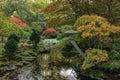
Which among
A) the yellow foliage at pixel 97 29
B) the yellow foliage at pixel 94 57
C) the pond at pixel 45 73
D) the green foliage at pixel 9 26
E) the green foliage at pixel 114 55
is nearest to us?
the yellow foliage at pixel 94 57

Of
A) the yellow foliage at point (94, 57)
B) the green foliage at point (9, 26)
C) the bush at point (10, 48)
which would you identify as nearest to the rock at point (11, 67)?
the bush at point (10, 48)

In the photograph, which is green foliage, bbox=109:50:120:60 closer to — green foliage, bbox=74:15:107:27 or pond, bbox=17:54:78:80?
green foliage, bbox=74:15:107:27

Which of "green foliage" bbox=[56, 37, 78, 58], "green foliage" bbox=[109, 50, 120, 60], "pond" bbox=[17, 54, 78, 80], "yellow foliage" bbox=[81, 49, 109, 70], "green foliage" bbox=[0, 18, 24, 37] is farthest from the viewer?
"green foliage" bbox=[56, 37, 78, 58]

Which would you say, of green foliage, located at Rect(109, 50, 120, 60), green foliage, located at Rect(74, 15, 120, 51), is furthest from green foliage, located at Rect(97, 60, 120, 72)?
green foliage, located at Rect(74, 15, 120, 51)

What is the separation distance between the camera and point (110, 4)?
1342cm

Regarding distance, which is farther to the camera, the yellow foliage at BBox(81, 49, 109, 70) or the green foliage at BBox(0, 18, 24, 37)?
the green foliage at BBox(0, 18, 24, 37)

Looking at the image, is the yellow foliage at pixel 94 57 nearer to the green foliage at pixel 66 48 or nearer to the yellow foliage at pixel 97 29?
the yellow foliage at pixel 97 29

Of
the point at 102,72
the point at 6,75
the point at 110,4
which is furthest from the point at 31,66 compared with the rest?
the point at 110,4

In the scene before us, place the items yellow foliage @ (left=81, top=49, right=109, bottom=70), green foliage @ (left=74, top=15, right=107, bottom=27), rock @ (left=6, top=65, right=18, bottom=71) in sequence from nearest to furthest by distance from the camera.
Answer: yellow foliage @ (left=81, top=49, right=109, bottom=70) → green foliage @ (left=74, top=15, right=107, bottom=27) → rock @ (left=6, top=65, right=18, bottom=71)

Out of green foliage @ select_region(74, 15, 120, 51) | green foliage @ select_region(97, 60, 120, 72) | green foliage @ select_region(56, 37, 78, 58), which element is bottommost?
green foliage @ select_region(56, 37, 78, 58)

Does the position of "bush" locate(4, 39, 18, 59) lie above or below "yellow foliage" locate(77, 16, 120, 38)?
below

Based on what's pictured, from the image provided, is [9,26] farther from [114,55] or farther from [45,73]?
[114,55]

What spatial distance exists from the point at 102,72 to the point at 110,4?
4.18 meters

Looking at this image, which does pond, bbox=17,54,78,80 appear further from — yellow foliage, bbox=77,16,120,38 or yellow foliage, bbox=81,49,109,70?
yellow foliage, bbox=77,16,120,38
